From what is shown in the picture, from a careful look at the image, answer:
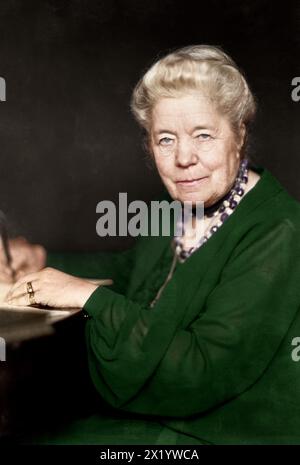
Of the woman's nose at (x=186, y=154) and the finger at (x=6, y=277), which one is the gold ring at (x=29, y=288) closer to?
the finger at (x=6, y=277)

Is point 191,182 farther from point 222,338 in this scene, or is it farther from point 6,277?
point 6,277

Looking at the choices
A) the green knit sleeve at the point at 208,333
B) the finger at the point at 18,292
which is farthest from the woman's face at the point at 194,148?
the finger at the point at 18,292

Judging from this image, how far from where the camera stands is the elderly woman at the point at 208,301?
1.81 meters

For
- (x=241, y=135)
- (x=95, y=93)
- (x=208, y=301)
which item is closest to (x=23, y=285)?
(x=208, y=301)

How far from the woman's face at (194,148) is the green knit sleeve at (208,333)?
225 mm

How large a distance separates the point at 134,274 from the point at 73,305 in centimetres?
48

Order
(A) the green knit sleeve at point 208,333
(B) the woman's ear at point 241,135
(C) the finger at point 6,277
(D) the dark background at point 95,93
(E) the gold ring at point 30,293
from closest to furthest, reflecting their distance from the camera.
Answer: (A) the green knit sleeve at point 208,333
(E) the gold ring at point 30,293
(B) the woman's ear at point 241,135
(C) the finger at point 6,277
(D) the dark background at point 95,93

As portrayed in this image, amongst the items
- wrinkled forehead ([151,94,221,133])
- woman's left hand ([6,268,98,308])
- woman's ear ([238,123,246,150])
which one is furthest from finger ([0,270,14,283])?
woman's ear ([238,123,246,150])

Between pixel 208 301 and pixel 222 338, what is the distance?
114mm

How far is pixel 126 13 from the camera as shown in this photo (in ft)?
8.00

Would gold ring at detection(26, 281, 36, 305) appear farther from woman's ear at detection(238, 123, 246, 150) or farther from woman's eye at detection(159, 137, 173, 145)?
woman's ear at detection(238, 123, 246, 150)

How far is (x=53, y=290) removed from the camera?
1887 millimetres

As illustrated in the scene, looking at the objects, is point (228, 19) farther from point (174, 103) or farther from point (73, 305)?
point (73, 305)
